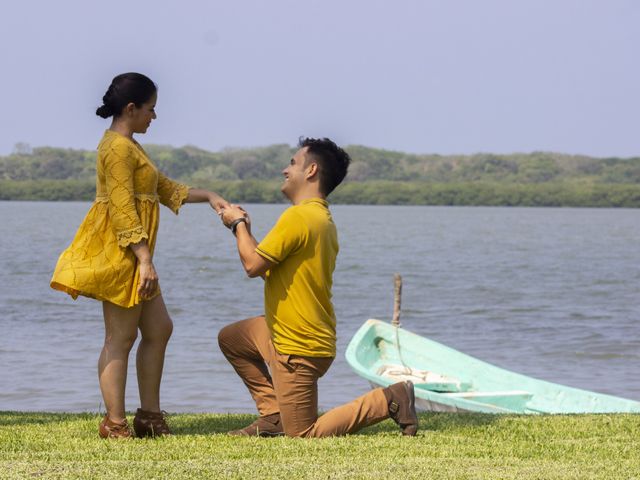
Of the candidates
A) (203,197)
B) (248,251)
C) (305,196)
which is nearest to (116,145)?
(203,197)

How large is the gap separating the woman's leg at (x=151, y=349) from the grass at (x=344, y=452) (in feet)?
0.87

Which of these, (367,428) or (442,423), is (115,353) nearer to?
(367,428)

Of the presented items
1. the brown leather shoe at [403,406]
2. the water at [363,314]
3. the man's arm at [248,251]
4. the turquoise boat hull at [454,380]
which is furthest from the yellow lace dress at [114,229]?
the water at [363,314]

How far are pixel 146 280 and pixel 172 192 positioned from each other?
0.68 m

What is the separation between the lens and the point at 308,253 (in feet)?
20.3

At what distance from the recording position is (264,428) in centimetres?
648

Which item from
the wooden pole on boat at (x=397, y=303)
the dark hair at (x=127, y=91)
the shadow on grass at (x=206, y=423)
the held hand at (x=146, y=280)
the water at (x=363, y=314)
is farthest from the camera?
the wooden pole on boat at (x=397, y=303)

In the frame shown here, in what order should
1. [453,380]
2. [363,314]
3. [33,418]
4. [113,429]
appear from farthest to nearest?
1. [363,314]
2. [453,380]
3. [33,418]
4. [113,429]

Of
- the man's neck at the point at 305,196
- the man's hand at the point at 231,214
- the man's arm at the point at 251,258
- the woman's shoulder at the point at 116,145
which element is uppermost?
the woman's shoulder at the point at 116,145

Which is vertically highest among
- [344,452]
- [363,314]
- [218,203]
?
[218,203]

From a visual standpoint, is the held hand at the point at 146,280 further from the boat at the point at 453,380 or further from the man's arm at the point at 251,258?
the boat at the point at 453,380

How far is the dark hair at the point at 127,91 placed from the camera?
6.15m

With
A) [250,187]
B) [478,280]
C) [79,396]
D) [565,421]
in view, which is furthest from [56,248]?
[250,187]

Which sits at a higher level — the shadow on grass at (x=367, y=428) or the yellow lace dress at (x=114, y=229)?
the yellow lace dress at (x=114, y=229)
